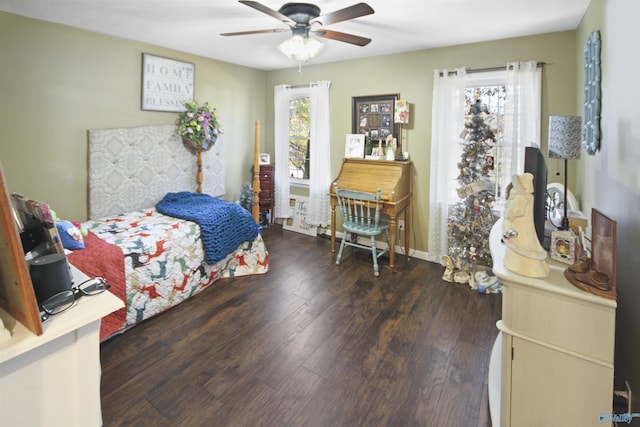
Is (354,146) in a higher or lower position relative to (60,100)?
lower

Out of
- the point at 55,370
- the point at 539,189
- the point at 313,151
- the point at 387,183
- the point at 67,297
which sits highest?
the point at 313,151

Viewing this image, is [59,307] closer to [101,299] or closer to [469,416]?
[101,299]

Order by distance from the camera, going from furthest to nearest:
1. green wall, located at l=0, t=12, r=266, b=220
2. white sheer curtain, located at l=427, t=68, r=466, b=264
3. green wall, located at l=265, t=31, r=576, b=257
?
white sheer curtain, located at l=427, t=68, r=466, b=264 → green wall, located at l=265, t=31, r=576, b=257 → green wall, located at l=0, t=12, r=266, b=220

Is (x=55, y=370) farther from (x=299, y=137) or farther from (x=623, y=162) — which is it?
(x=299, y=137)

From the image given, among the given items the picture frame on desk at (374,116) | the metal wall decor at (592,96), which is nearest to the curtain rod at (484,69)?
the picture frame on desk at (374,116)

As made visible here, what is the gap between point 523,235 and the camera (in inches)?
52.8

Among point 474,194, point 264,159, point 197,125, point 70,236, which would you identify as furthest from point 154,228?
point 474,194

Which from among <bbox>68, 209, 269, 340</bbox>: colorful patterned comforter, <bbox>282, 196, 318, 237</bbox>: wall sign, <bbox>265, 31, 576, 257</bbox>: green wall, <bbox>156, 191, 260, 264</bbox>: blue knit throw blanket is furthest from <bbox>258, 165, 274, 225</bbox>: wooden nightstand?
<bbox>68, 209, 269, 340</bbox>: colorful patterned comforter

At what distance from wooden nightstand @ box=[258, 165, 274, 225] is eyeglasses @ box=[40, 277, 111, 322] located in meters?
3.95

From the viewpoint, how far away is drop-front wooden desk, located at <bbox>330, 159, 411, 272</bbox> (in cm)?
356

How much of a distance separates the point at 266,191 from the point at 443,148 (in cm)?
260

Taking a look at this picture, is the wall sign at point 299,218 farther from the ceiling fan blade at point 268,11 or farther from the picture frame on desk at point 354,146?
the ceiling fan blade at point 268,11

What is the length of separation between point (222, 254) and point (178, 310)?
0.62 meters

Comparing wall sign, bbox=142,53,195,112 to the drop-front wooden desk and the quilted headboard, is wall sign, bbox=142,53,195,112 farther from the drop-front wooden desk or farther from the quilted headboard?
the drop-front wooden desk
